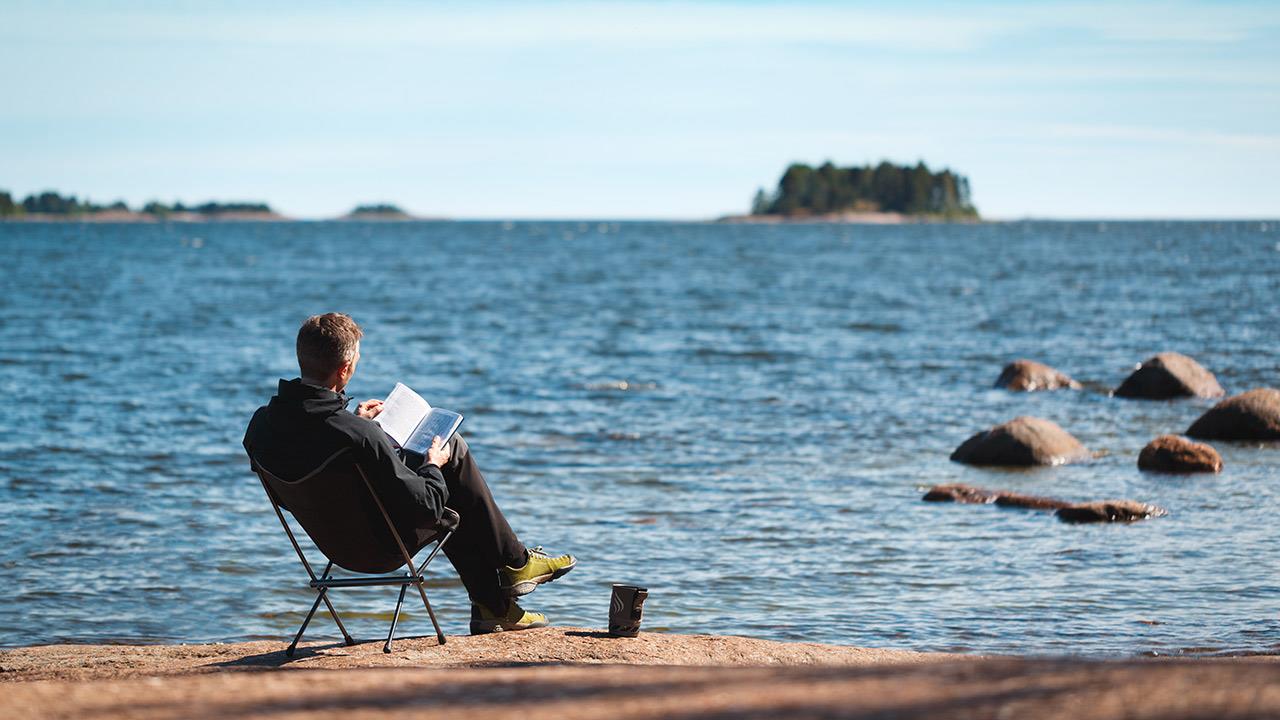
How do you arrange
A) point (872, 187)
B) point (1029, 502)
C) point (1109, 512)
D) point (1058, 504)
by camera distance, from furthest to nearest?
point (872, 187) → point (1029, 502) → point (1058, 504) → point (1109, 512)

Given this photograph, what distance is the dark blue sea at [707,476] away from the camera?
25.6ft

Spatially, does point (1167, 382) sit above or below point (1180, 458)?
above

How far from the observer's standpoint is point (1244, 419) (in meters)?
14.0

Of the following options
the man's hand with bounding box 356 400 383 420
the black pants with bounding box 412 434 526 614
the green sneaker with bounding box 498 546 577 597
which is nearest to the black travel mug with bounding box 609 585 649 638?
the green sneaker with bounding box 498 546 577 597

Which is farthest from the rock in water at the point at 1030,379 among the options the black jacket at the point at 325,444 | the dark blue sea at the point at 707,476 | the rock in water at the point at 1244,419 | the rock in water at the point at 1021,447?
the black jacket at the point at 325,444

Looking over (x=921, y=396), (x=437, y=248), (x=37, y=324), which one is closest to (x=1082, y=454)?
(x=921, y=396)

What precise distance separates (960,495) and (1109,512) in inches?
51.9

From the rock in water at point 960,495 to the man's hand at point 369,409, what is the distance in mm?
6520

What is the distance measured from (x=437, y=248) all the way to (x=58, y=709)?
99.0 metres

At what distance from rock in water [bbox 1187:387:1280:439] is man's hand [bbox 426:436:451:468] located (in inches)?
443

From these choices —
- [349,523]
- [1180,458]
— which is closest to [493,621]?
[349,523]

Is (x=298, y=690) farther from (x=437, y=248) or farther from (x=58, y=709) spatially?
(x=437, y=248)

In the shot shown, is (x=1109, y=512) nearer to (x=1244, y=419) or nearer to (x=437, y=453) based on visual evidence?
(x=1244, y=419)

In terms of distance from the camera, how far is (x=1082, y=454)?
43.2 ft
